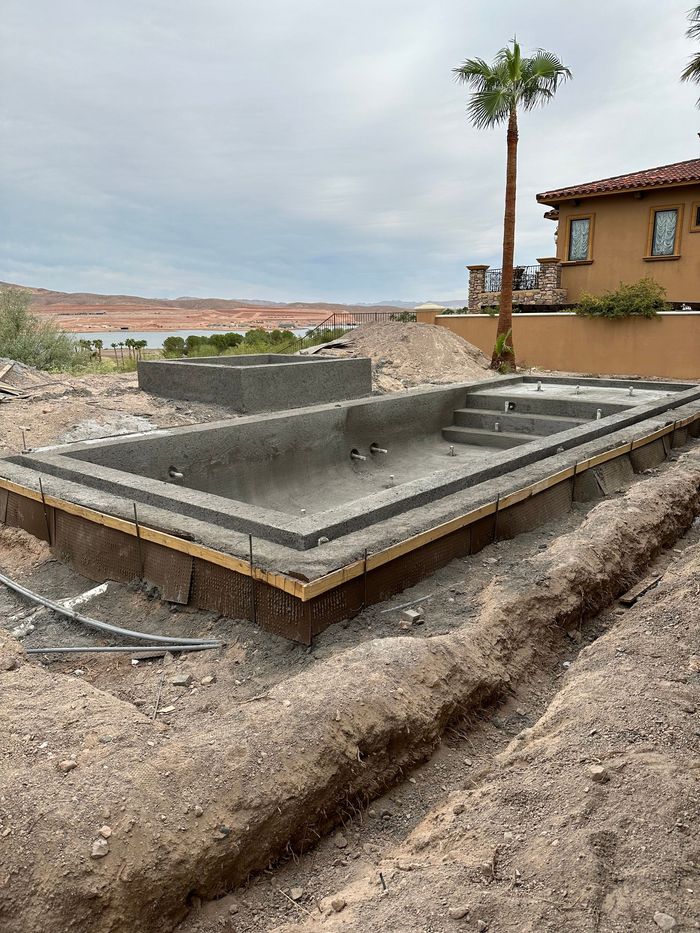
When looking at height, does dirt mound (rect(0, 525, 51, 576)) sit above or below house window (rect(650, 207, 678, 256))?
below

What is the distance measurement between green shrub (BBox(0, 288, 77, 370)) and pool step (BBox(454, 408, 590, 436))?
967 cm

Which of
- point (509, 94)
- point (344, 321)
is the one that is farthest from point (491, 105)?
point (344, 321)

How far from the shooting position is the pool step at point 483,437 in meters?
10.4

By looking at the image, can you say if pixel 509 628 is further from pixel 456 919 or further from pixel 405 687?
pixel 456 919

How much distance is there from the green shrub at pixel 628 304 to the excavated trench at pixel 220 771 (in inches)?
641

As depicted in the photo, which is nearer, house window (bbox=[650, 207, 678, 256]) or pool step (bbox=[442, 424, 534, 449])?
pool step (bbox=[442, 424, 534, 449])

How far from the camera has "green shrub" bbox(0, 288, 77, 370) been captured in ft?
51.6

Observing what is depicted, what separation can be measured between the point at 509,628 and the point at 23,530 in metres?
4.23

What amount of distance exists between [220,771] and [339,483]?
657 cm

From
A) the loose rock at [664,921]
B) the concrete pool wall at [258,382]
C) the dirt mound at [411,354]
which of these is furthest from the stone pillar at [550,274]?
the loose rock at [664,921]

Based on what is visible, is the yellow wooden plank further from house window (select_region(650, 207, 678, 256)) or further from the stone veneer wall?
house window (select_region(650, 207, 678, 256))

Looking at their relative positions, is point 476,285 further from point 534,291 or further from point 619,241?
point 619,241

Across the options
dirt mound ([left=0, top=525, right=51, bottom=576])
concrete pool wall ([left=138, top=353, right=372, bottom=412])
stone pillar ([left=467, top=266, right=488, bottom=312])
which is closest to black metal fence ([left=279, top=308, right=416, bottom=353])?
stone pillar ([left=467, top=266, right=488, bottom=312])

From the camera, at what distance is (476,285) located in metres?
24.2
